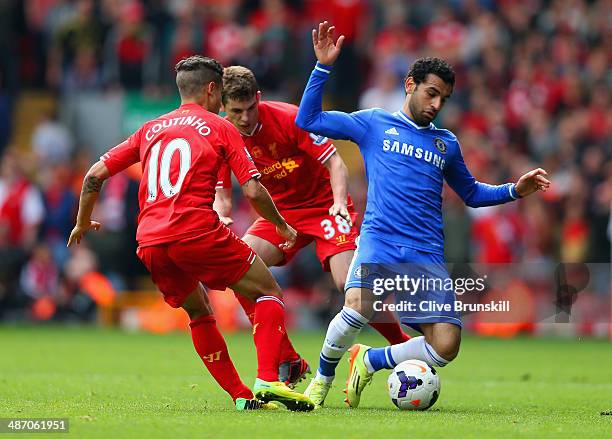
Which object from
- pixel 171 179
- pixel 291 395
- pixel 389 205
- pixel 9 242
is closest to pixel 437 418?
pixel 291 395

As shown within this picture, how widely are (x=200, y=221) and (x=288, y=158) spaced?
2024 mm

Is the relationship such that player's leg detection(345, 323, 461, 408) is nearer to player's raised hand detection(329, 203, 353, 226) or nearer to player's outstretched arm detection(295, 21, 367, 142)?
player's raised hand detection(329, 203, 353, 226)

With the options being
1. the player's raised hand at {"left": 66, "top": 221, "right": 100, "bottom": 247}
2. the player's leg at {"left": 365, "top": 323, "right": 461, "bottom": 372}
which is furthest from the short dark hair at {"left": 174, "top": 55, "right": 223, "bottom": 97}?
the player's leg at {"left": 365, "top": 323, "right": 461, "bottom": 372}

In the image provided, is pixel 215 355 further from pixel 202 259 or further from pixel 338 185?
pixel 338 185

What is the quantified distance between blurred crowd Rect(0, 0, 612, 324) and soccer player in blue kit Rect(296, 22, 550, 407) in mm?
9784

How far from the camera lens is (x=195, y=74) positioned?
862 cm

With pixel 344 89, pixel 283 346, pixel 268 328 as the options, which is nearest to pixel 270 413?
pixel 268 328

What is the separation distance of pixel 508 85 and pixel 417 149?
501 inches

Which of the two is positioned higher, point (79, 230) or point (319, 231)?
point (319, 231)

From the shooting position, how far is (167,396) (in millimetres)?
9773

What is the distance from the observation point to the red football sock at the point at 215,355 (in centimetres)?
869

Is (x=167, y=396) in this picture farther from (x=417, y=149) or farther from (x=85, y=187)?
(x=417, y=149)

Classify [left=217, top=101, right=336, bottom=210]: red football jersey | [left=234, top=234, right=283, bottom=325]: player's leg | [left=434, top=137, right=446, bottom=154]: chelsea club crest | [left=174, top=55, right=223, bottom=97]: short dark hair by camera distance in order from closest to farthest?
[left=174, top=55, right=223, bottom=97]: short dark hair, [left=434, top=137, right=446, bottom=154]: chelsea club crest, [left=217, top=101, right=336, bottom=210]: red football jersey, [left=234, top=234, right=283, bottom=325]: player's leg

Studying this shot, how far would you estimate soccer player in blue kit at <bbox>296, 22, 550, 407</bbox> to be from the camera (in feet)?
29.5
